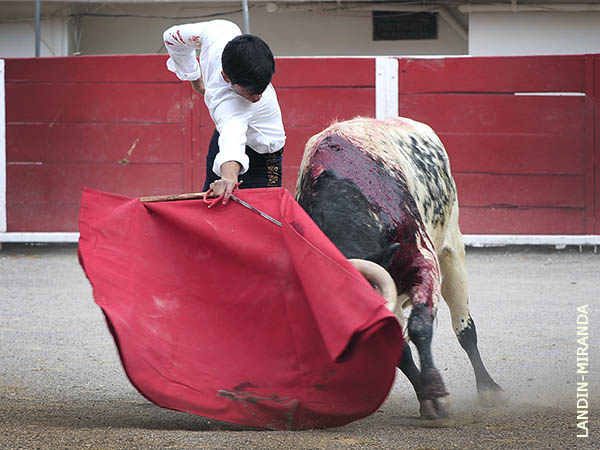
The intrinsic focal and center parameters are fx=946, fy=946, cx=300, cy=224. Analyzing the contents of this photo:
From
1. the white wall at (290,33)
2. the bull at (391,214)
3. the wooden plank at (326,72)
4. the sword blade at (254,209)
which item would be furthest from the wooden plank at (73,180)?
the sword blade at (254,209)

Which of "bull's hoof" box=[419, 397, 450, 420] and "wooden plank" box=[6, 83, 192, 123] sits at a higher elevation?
"wooden plank" box=[6, 83, 192, 123]

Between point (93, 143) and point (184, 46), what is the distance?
12.9 feet

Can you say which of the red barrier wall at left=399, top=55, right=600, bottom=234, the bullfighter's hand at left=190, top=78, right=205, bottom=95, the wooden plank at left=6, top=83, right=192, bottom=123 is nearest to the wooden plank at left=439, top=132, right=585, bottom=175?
the red barrier wall at left=399, top=55, right=600, bottom=234

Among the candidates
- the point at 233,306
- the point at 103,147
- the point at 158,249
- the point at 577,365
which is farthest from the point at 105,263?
the point at 103,147

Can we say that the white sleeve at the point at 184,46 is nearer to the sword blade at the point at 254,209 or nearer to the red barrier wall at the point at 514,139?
the sword blade at the point at 254,209

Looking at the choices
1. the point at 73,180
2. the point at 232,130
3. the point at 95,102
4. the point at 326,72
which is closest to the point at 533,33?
the point at 326,72

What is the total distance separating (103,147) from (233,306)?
4.49 m

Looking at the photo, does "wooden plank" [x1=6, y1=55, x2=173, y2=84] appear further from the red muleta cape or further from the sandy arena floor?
the red muleta cape

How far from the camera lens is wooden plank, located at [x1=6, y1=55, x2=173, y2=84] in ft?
21.6

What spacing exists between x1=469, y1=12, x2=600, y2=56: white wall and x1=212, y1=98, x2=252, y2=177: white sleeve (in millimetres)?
6104

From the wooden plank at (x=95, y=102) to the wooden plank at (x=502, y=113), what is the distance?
5.53ft

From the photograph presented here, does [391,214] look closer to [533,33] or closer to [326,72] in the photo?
[326,72]

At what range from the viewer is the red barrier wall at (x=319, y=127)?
21.1 feet

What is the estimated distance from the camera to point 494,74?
644 cm
